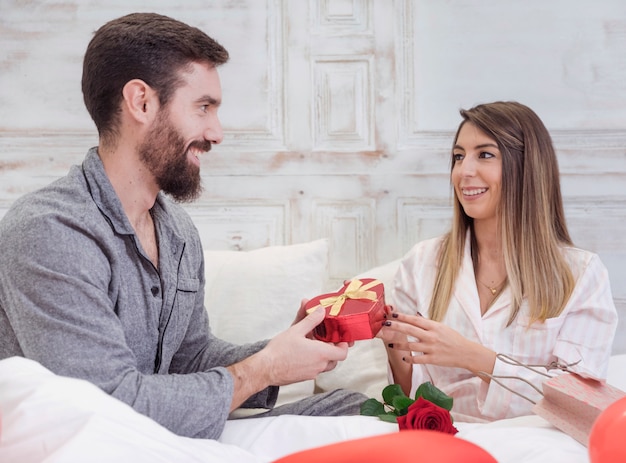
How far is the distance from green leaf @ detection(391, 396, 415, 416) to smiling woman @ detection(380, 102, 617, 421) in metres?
0.18

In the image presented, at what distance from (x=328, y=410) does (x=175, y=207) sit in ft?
2.12

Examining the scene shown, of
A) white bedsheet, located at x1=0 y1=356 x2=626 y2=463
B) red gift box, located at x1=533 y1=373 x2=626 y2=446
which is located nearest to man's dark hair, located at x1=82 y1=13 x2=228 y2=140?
white bedsheet, located at x1=0 y1=356 x2=626 y2=463

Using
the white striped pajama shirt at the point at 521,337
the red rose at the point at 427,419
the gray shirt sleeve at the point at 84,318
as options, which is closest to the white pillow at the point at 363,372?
the white striped pajama shirt at the point at 521,337

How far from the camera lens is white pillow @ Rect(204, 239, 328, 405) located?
1.94 m

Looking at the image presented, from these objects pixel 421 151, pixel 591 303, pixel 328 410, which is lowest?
pixel 328 410

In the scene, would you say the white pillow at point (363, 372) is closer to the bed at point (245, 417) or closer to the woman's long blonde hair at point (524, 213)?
the bed at point (245, 417)

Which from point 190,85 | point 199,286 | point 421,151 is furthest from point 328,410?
point 421,151

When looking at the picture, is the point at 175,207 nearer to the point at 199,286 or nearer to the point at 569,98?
the point at 199,286

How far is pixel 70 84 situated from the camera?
92.0 inches

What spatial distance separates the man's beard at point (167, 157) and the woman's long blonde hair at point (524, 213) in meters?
0.74

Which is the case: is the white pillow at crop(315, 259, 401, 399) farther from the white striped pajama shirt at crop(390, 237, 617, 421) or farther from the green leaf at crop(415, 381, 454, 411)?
the green leaf at crop(415, 381, 454, 411)

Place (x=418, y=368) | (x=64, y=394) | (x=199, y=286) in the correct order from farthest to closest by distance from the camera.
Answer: (x=418, y=368), (x=199, y=286), (x=64, y=394)

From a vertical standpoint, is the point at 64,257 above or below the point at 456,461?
above

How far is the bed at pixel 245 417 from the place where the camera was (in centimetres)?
85
